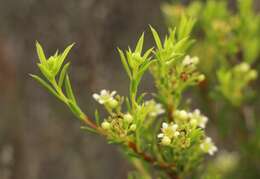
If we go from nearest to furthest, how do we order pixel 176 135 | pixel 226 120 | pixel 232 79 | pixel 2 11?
pixel 176 135 → pixel 232 79 → pixel 226 120 → pixel 2 11

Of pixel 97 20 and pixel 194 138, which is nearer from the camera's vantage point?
pixel 194 138

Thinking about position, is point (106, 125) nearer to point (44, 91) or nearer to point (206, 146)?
point (206, 146)

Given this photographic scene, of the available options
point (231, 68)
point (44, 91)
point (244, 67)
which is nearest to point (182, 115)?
point (244, 67)

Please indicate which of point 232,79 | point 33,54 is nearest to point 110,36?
point 33,54

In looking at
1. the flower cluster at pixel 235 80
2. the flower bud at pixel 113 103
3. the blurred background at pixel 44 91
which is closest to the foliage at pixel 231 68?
the flower cluster at pixel 235 80

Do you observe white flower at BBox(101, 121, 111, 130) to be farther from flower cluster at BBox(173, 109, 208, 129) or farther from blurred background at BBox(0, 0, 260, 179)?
blurred background at BBox(0, 0, 260, 179)

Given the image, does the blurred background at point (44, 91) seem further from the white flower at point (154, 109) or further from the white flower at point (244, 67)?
the white flower at point (154, 109)

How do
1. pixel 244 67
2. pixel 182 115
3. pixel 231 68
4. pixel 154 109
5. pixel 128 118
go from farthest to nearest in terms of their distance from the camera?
pixel 231 68
pixel 244 67
pixel 154 109
pixel 182 115
pixel 128 118

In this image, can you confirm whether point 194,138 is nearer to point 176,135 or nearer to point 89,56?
point 176,135
